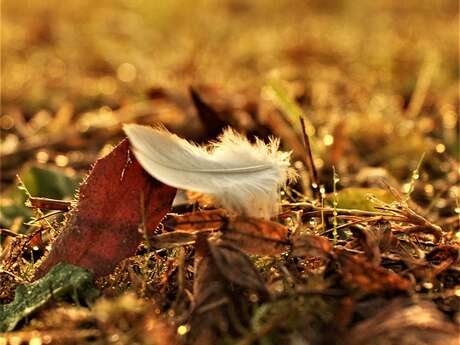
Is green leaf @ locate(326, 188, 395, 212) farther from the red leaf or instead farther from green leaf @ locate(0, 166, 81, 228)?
green leaf @ locate(0, 166, 81, 228)

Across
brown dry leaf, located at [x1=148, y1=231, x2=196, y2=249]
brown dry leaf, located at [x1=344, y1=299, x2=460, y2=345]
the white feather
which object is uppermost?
the white feather

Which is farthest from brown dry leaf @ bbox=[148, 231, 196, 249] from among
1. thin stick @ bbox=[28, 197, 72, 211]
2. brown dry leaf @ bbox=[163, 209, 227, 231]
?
thin stick @ bbox=[28, 197, 72, 211]

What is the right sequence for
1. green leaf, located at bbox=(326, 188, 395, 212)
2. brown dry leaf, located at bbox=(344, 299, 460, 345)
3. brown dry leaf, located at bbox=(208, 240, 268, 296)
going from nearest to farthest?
brown dry leaf, located at bbox=(344, 299, 460, 345) < brown dry leaf, located at bbox=(208, 240, 268, 296) < green leaf, located at bbox=(326, 188, 395, 212)

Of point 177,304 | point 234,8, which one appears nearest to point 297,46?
point 234,8

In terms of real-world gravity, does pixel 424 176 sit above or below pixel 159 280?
below

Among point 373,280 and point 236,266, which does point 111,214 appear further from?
point 373,280

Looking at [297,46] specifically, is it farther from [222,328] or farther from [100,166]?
[222,328]
